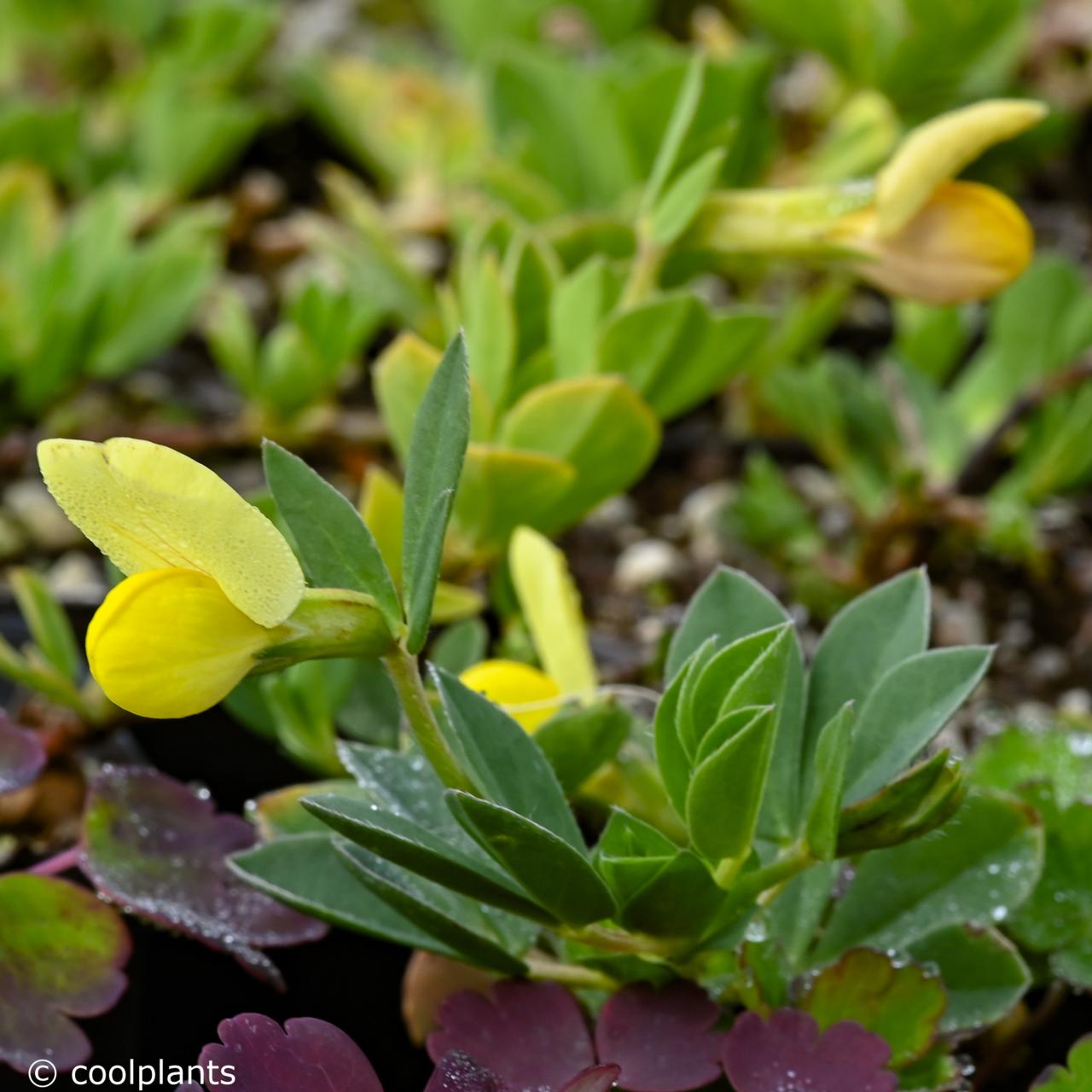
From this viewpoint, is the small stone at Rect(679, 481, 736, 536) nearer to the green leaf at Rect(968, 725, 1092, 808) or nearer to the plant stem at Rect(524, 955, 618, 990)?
the green leaf at Rect(968, 725, 1092, 808)

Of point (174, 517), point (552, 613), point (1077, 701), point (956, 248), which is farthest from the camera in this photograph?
point (1077, 701)

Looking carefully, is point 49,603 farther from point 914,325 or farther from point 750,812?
point 914,325

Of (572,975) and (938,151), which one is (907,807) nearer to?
(572,975)

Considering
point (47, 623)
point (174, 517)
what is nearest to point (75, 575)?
point (47, 623)

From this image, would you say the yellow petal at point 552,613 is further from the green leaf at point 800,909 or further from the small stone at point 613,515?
the small stone at point 613,515

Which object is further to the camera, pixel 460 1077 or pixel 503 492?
pixel 503 492

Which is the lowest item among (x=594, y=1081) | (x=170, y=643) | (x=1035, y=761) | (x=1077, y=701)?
(x=1077, y=701)

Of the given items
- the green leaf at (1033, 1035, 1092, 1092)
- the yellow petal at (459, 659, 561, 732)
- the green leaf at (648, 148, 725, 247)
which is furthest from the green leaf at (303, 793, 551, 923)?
the green leaf at (648, 148, 725, 247)

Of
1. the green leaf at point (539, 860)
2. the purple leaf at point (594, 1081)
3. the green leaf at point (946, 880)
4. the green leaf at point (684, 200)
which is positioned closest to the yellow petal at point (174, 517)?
the green leaf at point (539, 860)
